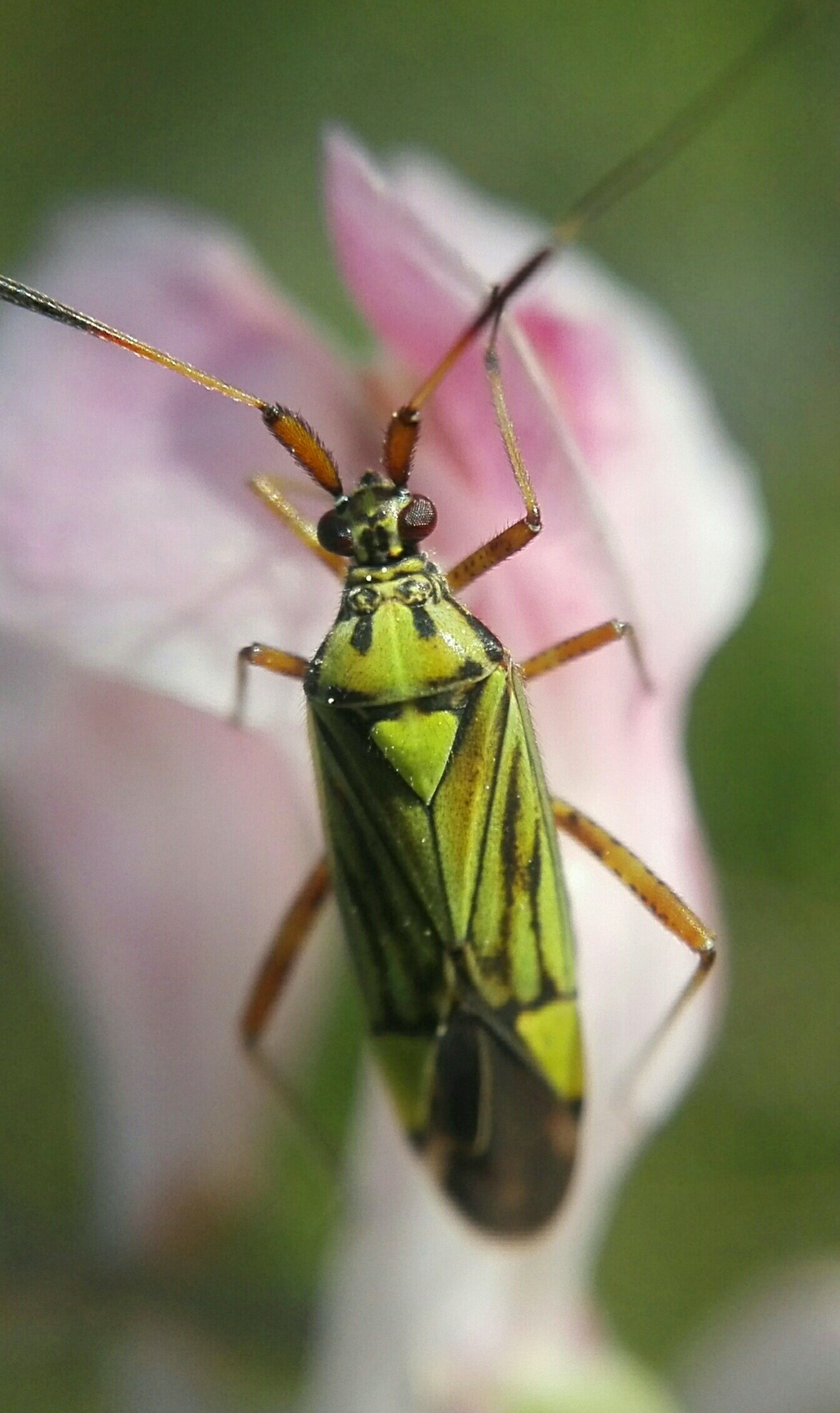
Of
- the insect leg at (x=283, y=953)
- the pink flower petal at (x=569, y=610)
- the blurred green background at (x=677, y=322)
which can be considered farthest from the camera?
the blurred green background at (x=677, y=322)

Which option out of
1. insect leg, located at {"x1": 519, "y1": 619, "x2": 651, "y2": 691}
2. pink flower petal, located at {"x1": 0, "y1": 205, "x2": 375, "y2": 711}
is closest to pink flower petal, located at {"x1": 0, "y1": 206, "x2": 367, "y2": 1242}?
pink flower petal, located at {"x1": 0, "y1": 205, "x2": 375, "y2": 711}

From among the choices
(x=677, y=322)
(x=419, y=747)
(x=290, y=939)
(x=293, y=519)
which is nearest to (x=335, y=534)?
(x=293, y=519)

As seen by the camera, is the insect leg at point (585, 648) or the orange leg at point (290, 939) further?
the orange leg at point (290, 939)

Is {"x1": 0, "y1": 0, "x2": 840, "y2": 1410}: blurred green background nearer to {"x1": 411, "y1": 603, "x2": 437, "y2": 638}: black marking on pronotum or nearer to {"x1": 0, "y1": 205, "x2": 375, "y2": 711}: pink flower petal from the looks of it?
{"x1": 0, "y1": 205, "x2": 375, "y2": 711}: pink flower petal

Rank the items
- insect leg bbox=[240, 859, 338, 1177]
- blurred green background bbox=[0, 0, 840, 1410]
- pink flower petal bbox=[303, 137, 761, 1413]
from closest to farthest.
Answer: pink flower petal bbox=[303, 137, 761, 1413], insect leg bbox=[240, 859, 338, 1177], blurred green background bbox=[0, 0, 840, 1410]

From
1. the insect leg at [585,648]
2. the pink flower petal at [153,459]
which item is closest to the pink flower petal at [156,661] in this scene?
the pink flower petal at [153,459]

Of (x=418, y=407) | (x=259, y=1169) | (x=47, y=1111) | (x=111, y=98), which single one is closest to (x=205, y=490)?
(x=418, y=407)

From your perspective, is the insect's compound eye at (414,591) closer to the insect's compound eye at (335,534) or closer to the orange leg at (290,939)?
the insect's compound eye at (335,534)
